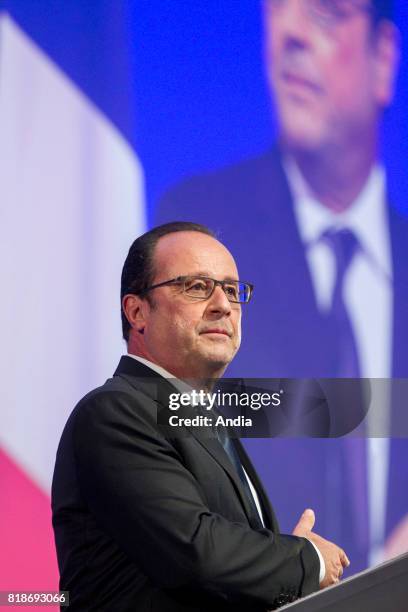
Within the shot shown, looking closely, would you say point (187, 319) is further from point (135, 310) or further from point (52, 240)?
point (52, 240)

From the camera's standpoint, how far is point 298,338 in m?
2.55

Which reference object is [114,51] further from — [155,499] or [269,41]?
[155,499]

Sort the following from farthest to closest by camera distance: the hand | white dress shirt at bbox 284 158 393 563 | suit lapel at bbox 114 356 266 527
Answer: white dress shirt at bbox 284 158 393 563 < suit lapel at bbox 114 356 266 527 < the hand

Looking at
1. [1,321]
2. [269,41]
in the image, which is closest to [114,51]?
[269,41]

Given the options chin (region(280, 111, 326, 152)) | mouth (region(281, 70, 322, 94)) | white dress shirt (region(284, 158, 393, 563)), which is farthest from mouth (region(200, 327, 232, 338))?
mouth (region(281, 70, 322, 94))

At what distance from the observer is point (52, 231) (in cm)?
247

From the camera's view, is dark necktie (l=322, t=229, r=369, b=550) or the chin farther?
the chin

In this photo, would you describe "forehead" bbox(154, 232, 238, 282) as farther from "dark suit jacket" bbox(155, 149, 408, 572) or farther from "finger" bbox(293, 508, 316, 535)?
"finger" bbox(293, 508, 316, 535)

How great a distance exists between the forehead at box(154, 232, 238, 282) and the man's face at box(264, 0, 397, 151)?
0.44 meters

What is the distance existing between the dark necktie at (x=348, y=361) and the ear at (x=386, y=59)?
44 centimetres

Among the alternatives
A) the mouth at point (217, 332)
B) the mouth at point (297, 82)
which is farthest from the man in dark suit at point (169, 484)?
the mouth at point (297, 82)

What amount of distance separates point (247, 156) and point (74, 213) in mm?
552

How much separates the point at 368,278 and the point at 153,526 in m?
1.11

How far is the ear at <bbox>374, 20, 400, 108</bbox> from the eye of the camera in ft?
8.70
